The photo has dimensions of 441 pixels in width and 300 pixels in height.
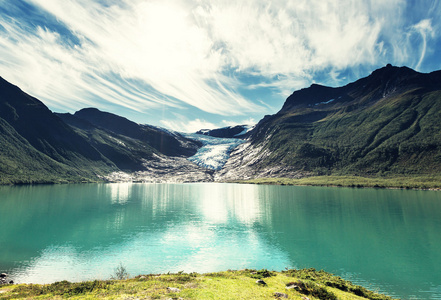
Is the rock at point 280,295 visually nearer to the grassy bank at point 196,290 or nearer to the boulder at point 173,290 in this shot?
the grassy bank at point 196,290

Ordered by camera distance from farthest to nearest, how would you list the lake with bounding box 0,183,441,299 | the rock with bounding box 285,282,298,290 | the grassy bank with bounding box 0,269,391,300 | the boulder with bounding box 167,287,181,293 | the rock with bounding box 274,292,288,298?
the lake with bounding box 0,183,441,299, the rock with bounding box 285,282,298,290, the boulder with bounding box 167,287,181,293, the rock with bounding box 274,292,288,298, the grassy bank with bounding box 0,269,391,300

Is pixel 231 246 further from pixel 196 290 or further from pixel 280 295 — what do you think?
pixel 280 295

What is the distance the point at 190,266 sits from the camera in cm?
3406

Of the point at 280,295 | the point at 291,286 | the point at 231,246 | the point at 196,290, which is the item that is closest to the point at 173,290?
the point at 196,290

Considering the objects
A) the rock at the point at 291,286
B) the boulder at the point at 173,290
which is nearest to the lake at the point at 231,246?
the rock at the point at 291,286

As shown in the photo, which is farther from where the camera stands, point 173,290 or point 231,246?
point 231,246

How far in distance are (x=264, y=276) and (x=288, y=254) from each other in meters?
16.5

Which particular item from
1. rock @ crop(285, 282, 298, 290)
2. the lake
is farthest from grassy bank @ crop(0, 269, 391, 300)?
the lake

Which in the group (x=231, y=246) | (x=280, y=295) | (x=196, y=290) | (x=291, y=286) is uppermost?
(x=196, y=290)

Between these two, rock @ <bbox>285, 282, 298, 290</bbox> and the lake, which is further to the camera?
the lake

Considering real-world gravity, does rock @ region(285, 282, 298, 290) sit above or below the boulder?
below

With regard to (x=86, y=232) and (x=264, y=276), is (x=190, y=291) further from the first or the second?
(x=86, y=232)

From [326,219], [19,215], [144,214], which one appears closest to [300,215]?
[326,219]

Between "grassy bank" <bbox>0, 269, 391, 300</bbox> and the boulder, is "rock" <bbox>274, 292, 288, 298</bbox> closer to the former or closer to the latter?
"grassy bank" <bbox>0, 269, 391, 300</bbox>
